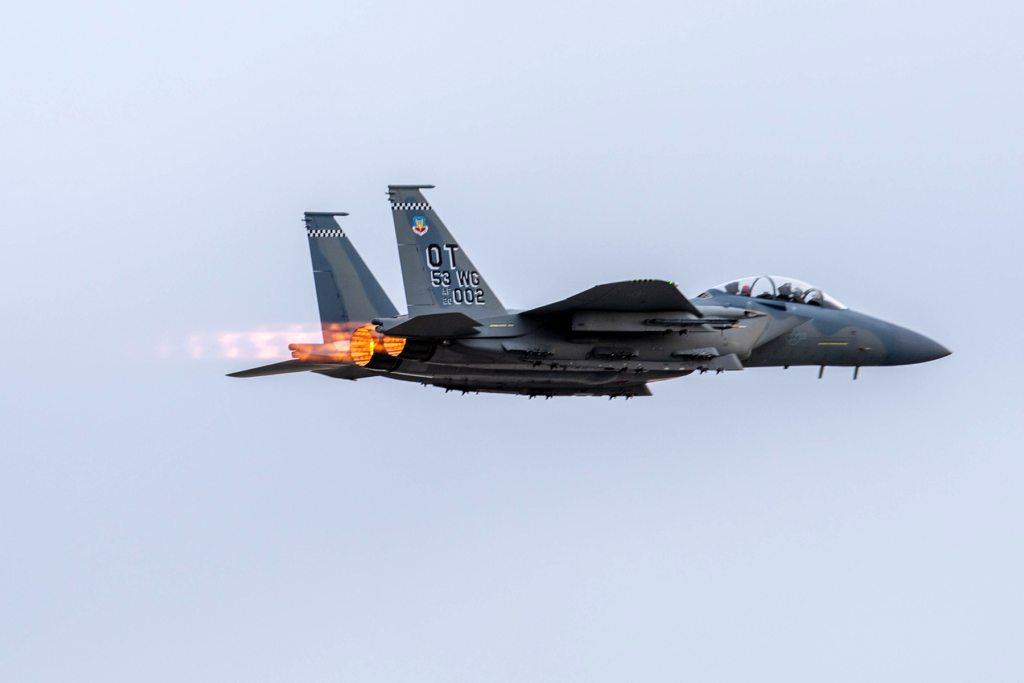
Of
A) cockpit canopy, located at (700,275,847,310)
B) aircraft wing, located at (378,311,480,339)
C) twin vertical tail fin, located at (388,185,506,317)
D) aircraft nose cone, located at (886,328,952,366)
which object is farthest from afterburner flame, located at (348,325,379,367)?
aircraft nose cone, located at (886,328,952,366)

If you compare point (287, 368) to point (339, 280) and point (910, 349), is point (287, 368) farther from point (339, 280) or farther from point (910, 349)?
point (910, 349)

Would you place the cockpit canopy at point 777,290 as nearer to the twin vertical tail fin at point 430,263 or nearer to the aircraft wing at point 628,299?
the aircraft wing at point 628,299

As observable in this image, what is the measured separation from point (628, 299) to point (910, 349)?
330 inches

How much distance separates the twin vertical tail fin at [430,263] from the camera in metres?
25.1

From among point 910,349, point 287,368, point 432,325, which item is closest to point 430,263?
point 432,325

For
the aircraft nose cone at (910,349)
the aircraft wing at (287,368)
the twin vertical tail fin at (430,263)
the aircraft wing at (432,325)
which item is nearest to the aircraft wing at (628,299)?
the twin vertical tail fin at (430,263)

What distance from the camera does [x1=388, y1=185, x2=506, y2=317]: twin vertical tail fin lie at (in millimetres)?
25094

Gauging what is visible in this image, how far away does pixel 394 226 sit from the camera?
82.8ft

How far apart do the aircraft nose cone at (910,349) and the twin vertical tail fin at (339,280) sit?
10.6 meters

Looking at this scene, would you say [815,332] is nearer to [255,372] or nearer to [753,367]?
[753,367]

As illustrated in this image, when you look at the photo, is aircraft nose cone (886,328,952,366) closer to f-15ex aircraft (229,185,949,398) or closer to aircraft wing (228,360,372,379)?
f-15ex aircraft (229,185,949,398)

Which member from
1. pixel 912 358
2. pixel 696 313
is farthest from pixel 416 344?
pixel 912 358

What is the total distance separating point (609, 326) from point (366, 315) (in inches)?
200

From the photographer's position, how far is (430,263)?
25.2 meters
